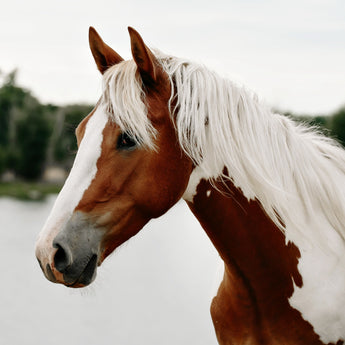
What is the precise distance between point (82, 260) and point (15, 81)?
5999 cm

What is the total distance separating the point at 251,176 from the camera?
1.99 meters

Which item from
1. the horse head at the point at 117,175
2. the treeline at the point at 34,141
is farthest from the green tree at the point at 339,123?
the horse head at the point at 117,175

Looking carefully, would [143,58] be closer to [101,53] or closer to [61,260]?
[101,53]

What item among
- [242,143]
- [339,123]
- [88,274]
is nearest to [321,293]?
[242,143]

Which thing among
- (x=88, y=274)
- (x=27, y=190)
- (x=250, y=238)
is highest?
(x=250, y=238)

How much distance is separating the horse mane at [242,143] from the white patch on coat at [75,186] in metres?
0.10

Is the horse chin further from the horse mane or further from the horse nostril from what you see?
the horse mane

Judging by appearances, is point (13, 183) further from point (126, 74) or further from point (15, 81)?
point (126, 74)

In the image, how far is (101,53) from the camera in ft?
7.13

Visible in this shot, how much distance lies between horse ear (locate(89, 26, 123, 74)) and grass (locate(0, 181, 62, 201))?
33032mm

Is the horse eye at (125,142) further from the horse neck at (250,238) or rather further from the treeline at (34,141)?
the treeline at (34,141)

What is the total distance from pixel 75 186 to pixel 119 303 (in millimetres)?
9140

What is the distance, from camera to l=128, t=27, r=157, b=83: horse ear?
1828 millimetres

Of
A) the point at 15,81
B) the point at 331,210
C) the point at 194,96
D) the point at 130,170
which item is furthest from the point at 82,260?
the point at 15,81
